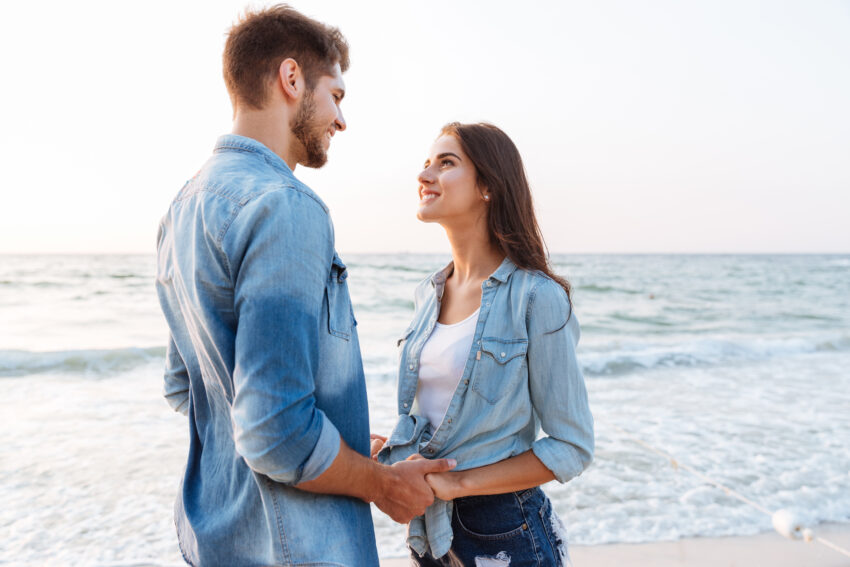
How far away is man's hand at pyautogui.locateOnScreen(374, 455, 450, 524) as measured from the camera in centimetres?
154

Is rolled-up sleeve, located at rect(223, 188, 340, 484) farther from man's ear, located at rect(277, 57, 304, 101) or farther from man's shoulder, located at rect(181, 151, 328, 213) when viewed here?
man's ear, located at rect(277, 57, 304, 101)

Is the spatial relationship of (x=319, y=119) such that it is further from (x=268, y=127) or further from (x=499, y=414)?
(x=499, y=414)

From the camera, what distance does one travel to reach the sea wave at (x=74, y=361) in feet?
31.7

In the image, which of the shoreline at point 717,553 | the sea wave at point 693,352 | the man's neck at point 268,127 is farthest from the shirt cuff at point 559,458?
the sea wave at point 693,352

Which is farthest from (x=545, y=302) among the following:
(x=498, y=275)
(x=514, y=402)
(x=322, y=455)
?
(x=322, y=455)

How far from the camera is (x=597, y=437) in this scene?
6.12 meters

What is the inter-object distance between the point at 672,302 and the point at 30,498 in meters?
22.2

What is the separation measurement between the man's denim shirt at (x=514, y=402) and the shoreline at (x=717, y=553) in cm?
202

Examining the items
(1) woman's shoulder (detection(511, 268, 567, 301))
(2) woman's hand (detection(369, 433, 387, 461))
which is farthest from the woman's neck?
(2) woman's hand (detection(369, 433, 387, 461))

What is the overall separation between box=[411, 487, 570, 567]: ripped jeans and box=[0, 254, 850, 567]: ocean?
2.13m

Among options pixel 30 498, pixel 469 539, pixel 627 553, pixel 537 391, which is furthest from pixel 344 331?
pixel 30 498

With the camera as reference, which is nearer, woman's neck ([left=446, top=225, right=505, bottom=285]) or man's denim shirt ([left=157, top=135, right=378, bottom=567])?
man's denim shirt ([left=157, top=135, right=378, bottom=567])

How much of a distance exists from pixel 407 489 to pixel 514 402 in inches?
17.6

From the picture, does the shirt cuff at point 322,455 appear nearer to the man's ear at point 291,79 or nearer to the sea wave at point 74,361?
the man's ear at point 291,79
